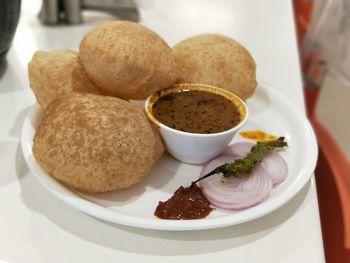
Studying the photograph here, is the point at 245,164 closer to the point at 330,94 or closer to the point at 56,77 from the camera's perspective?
the point at 56,77

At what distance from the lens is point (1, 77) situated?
3.63ft

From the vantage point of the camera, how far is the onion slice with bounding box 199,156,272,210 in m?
0.73

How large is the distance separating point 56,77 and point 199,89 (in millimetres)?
280

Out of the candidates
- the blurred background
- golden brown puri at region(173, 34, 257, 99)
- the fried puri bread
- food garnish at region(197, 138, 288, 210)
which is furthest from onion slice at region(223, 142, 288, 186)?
the blurred background

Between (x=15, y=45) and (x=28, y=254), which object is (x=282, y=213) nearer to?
(x=28, y=254)

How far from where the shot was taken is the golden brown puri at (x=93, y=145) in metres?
0.70

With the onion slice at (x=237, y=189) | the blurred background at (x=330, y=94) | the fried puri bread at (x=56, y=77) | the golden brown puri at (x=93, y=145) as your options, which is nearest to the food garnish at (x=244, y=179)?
the onion slice at (x=237, y=189)

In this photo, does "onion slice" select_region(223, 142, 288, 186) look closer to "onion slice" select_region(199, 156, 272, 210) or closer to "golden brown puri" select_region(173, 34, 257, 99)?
"onion slice" select_region(199, 156, 272, 210)

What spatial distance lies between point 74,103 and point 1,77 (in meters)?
0.45

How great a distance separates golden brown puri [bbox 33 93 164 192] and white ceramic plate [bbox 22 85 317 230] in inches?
1.2

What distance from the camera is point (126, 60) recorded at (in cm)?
79

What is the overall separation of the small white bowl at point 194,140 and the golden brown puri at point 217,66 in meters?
0.05

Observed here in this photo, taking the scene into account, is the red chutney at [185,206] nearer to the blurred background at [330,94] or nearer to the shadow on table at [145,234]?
the shadow on table at [145,234]

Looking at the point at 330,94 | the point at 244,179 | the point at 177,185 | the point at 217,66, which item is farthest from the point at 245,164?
the point at 330,94
